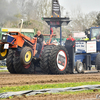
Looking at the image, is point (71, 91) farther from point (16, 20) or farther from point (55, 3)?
point (55, 3)

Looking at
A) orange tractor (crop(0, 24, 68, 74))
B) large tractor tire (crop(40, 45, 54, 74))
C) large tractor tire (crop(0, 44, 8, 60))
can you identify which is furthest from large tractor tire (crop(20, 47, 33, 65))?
large tractor tire (crop(0, 44, 8, 60))

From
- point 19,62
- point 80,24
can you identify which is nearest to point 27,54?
point 19,62

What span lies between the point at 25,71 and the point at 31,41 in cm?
160

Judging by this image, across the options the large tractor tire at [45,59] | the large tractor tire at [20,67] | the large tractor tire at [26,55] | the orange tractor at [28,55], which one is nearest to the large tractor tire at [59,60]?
the orange tractor at [28,55]

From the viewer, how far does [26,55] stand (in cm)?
1158

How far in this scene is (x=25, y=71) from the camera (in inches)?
508

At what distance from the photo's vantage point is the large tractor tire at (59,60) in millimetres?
12086

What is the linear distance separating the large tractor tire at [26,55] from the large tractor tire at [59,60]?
1021 millimetres

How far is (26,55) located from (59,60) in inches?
71.6

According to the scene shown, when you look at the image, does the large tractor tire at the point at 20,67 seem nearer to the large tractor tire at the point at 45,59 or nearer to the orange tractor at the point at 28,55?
the orange tractor at the point at 28,55

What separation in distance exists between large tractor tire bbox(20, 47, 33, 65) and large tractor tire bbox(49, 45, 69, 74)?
1.02m

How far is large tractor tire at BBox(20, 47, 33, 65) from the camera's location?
1137cm

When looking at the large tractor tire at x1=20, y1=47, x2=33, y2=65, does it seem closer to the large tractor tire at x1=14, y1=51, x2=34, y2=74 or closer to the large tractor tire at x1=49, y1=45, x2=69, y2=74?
the large tractor tire at x1=14, y1=51, x2=34, y2=74

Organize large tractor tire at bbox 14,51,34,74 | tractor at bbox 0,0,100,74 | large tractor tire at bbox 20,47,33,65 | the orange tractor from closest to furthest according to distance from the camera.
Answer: large tractor tire at bbox 20,47,33,65 → the orange tractor → tractor at bbox 0,0,100,74 → large tractor tire at bbox 14,51,34,74
